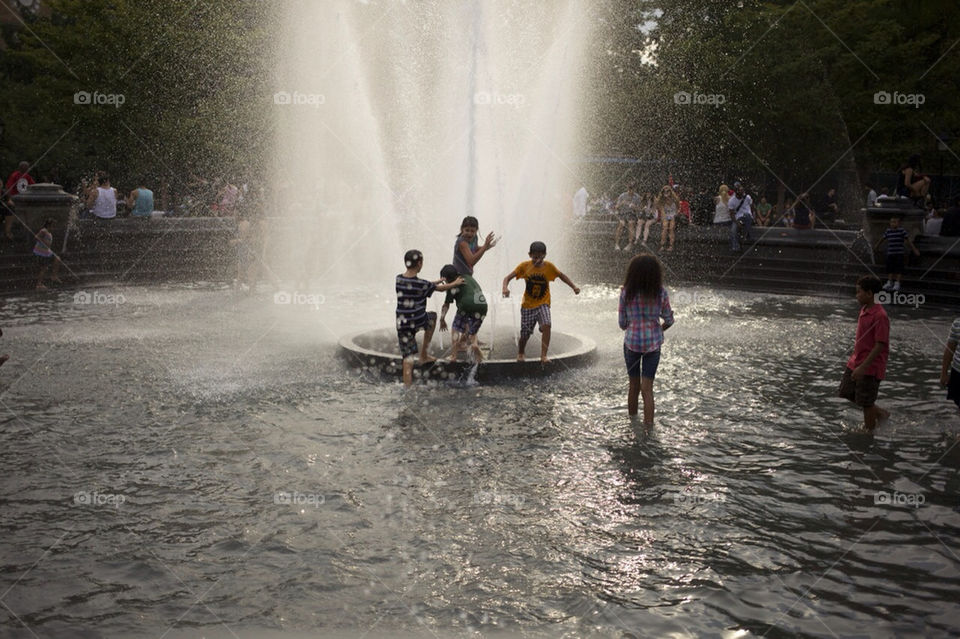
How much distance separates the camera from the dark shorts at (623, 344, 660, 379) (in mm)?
8992

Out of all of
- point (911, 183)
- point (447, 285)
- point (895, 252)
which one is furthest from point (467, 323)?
point (911, 183)

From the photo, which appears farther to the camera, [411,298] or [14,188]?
[14,188]

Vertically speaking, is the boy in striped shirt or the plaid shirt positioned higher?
the boy in striped shirt

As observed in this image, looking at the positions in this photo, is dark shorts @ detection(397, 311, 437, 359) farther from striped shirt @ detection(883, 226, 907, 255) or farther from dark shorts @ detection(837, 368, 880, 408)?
striped shirt @ detection(883, 226, 907, 255)

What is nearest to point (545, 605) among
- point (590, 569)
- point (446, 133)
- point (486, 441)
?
point (590, 569)

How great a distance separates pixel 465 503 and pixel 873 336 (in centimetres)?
435

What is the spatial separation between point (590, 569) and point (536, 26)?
1637 centimetres

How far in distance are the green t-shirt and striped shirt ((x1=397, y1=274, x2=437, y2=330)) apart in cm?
46

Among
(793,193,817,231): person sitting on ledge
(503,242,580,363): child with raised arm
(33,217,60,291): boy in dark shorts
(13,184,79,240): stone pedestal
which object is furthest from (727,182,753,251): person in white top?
(33,217,60,291): boy in dark shorts

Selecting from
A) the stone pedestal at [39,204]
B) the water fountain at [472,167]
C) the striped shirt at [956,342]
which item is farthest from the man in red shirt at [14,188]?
the striped shirt at [956,342]

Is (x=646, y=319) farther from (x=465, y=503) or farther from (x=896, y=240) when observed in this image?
(x=896, y=240)

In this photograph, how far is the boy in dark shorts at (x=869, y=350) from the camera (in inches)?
333

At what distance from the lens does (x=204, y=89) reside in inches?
1254

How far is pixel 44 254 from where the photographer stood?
19.0m
